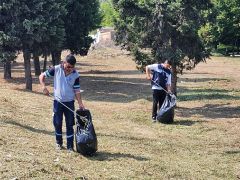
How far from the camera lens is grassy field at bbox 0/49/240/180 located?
880 centimetres

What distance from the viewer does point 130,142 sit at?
473 inches

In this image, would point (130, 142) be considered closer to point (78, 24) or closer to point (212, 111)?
point (212, 111)

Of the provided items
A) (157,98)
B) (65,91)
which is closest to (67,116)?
(65,91)

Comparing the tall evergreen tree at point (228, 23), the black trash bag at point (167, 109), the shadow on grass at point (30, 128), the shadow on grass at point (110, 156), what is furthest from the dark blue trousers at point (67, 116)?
the tall evergreen tree at point (228, 23)

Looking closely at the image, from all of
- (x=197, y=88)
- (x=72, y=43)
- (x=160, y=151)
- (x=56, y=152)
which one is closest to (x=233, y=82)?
(x=197, y=88)

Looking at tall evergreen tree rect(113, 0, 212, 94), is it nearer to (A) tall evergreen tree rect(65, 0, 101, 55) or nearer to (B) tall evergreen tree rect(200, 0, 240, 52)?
(A) tall evergreen tree rect(65, 0, 101, 55)

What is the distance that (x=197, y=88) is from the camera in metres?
28.3

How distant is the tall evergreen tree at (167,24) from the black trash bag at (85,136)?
9.40 m

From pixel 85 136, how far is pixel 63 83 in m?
1.15

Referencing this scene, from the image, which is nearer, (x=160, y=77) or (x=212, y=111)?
(x=160, y=77)

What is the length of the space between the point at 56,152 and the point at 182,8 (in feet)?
34.4

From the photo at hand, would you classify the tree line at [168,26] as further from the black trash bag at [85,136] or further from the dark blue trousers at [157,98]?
the black trash bag at [85,136]

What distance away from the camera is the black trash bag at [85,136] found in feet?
31.9

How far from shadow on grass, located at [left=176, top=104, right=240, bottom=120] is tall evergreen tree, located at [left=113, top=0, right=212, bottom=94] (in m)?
1.74
